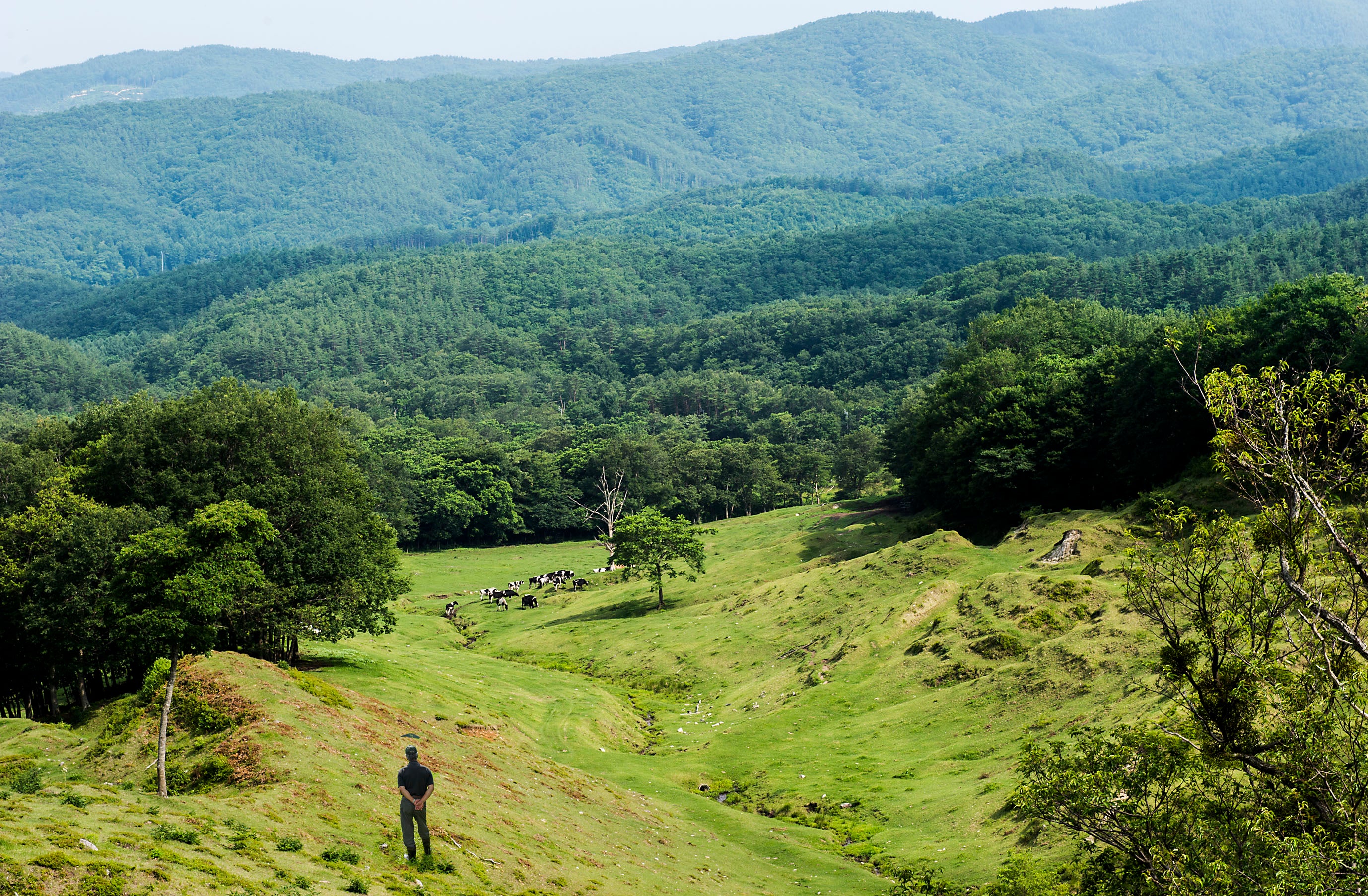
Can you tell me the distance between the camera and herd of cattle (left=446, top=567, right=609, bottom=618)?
4060 inches

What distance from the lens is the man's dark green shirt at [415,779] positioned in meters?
27.2

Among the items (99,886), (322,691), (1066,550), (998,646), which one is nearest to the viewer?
(99,886)

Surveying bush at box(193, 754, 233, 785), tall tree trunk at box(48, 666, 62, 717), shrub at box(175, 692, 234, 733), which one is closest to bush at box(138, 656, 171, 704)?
shrub at box(175, 692, 234, 733)

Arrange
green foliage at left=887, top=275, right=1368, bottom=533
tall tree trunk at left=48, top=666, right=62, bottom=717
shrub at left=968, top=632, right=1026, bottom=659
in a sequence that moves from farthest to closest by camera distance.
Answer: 1. green foliage at left=887, top=275, right=1368, bottom=533
2. shrub at left=968, top=632, right=1026, bottom=659
3. tall tree trunk at left=48, top=666, right=62, bottom=717

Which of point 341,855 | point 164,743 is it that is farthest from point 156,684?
point 341,855

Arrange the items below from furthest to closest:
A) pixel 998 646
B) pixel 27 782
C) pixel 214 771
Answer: pixel 998 646 → pixel 214 771 → pixel 27 782

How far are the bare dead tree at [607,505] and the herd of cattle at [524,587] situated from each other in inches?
1041

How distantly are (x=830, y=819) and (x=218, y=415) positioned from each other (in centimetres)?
3960

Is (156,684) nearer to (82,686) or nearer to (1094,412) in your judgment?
(82,686)

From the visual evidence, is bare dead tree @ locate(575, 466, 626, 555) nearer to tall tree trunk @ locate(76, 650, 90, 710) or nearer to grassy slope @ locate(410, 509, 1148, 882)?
grassy slope @ locate(410, 509, 1148, 882)

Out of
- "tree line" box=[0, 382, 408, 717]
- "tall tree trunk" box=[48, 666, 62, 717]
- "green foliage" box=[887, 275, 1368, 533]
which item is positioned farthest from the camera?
"green foliage" box=[887, 275, 1368, 533]

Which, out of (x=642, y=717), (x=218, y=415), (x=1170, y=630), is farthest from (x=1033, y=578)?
(x=218, y=415)

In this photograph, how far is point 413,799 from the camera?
90.1 feet

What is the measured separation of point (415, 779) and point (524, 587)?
291 feet
